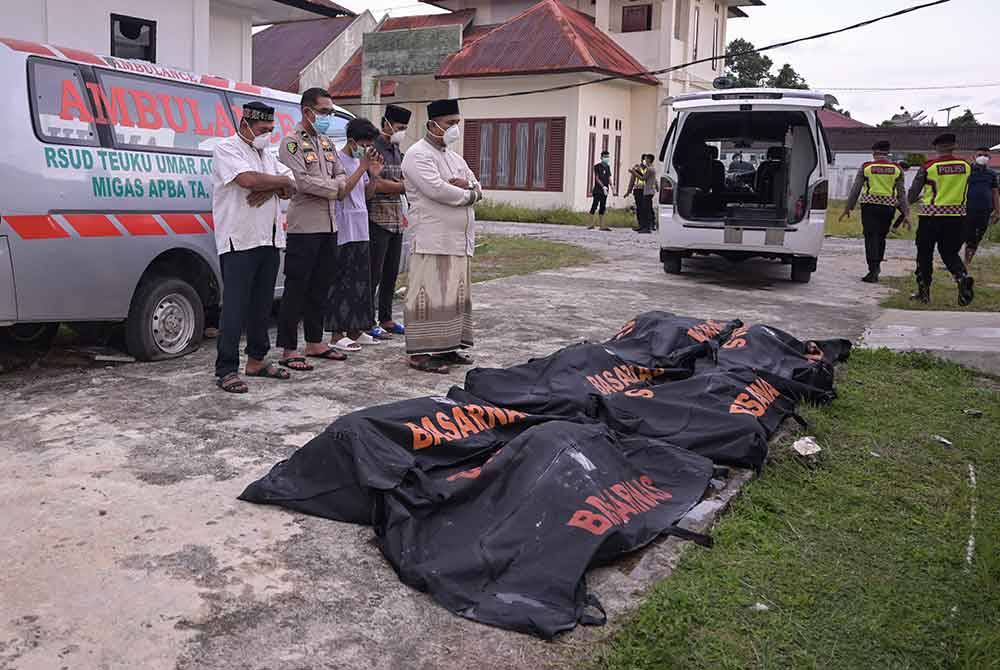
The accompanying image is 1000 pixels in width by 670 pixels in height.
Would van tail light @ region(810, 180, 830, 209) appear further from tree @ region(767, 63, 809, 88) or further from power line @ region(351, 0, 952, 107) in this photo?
tree @ region(767, 63, 809, 88)

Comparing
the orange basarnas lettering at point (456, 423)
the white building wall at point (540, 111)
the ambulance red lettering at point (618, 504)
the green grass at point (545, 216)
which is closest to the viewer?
the ambulance red lettering at point (618, 504)

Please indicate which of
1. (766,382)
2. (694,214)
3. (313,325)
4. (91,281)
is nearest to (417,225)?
(313,325)

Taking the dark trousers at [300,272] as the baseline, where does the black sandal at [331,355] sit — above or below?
below

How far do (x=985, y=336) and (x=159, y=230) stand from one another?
639 centimetres

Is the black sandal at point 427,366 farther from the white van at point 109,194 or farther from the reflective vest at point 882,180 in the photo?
the reflective vest at point 882,180

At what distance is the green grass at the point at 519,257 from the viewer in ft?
41.7

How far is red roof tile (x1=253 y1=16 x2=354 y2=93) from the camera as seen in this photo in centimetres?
3188

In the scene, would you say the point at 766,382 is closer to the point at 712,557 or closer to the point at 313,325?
the point at 712,557

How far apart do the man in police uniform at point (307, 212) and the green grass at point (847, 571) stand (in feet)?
11.1

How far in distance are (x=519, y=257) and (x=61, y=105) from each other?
933 centimetres

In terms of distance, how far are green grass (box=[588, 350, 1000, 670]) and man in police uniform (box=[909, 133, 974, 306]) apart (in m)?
5.18

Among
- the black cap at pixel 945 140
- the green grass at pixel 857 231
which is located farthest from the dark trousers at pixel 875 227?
the green grass at pixel 857 231

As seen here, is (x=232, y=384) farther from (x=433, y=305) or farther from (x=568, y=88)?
(x=568, y=88)

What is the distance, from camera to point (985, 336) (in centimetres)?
767
